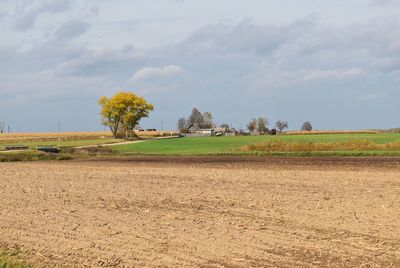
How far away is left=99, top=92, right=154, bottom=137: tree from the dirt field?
110m

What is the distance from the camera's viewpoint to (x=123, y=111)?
5300 inches

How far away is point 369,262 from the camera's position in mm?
10266

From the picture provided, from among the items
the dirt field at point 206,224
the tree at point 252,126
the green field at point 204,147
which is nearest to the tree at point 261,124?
Result: the tree at point 252,126

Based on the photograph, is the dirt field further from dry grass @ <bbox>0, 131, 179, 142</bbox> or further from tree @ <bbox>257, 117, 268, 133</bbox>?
tree @ <bbox>257, 117, 268, 133</bbox>

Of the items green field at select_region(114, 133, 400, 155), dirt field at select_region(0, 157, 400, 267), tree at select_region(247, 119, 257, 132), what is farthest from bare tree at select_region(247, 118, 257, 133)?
dirt field at select_region(0, 157, 400, 267)

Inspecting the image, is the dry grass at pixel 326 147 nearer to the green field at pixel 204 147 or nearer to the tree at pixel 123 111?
the green field at pixel 204 147

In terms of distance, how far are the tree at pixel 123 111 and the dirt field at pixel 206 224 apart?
110 m

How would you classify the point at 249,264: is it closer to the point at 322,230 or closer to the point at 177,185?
the point at 322,230

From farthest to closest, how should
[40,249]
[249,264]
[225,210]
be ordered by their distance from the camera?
[225,210]
[40,249]
[249,264]

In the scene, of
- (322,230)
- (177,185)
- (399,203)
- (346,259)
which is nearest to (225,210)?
(322,230)

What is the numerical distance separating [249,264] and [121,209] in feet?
23.6

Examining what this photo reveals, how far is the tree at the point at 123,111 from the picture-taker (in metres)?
134

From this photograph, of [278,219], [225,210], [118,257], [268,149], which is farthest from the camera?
[268,149]

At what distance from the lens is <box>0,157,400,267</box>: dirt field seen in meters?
10.9
